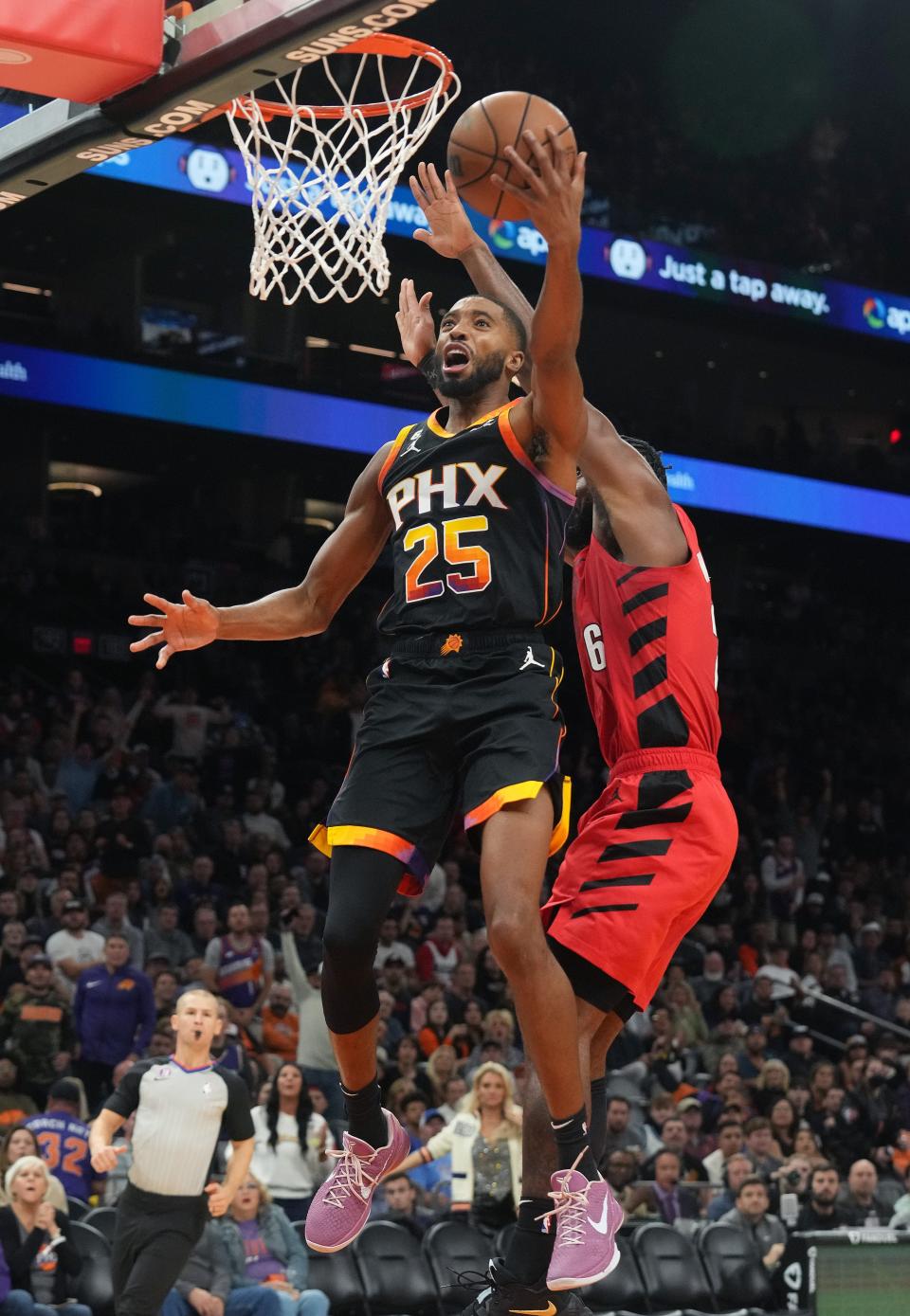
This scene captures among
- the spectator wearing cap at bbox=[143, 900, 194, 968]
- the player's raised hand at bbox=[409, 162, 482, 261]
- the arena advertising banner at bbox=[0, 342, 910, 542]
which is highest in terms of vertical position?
the arena advertising banner at bbox=[0, 342, 910, 542]

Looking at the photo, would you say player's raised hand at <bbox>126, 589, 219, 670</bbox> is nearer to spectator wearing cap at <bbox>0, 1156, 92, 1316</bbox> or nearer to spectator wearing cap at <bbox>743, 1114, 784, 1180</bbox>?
spectator wearing cap at <bbox>0, 1156, 92, 1316</bbox>

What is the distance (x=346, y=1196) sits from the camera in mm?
5062

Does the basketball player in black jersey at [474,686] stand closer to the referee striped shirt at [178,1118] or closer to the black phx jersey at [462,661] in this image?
the black phx jersey at [462,661]

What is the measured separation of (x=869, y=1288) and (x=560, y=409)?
659 cm

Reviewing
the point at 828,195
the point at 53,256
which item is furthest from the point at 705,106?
the point at 53,256

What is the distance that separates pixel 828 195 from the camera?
1086 inches


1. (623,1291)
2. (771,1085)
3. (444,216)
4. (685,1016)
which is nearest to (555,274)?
(444,216)

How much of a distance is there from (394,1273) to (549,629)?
13920mm

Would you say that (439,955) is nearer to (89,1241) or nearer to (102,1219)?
(102,1219)

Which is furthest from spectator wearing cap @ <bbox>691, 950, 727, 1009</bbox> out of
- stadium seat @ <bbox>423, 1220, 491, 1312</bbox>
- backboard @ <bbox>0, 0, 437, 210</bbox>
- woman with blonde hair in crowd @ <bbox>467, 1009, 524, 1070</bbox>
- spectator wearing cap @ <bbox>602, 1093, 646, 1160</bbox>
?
backboard @ <bbox>0, 0, 437, 210</bbox>

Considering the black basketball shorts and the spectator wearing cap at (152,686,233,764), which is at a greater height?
the black basketball shorts

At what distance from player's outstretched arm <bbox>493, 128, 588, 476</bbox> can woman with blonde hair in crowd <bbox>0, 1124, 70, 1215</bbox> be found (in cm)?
685

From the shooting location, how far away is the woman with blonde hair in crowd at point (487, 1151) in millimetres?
11453

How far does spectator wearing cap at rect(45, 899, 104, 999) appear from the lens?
526 inches
